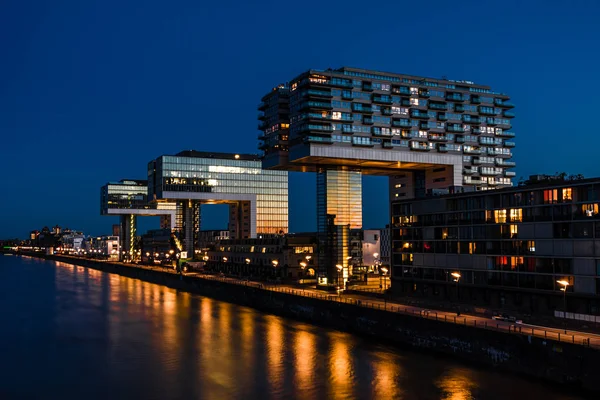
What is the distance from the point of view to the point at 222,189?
174000 mm

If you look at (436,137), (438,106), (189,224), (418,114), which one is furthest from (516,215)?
(189,224)

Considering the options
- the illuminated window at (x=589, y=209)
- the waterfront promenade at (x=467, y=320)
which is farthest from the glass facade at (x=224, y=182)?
the illuminated window at (x=589, y=209)

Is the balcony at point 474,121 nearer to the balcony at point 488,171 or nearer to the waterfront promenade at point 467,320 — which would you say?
the balcony at point 488,171

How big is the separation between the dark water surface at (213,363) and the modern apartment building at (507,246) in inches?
566

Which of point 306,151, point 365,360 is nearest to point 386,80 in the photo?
point 306,151

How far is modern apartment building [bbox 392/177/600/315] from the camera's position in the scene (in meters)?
56.2

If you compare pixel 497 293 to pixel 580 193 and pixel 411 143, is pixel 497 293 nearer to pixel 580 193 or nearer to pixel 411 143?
pixel 580 193

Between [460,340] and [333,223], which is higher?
[333,223]

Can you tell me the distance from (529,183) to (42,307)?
80204 millimetres

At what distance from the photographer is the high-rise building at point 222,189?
549ft

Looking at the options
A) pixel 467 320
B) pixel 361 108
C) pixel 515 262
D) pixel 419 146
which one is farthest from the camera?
pixel 419 146

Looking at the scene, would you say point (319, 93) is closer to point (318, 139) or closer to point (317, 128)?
point (317, 128)

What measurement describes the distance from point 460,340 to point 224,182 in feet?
423

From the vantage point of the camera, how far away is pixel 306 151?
9875cm
